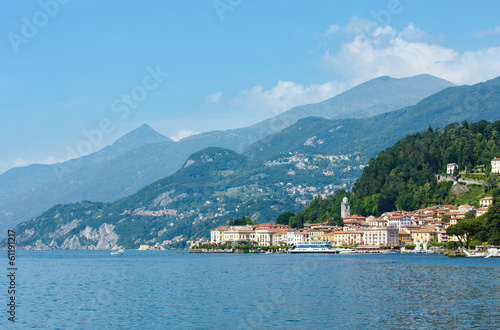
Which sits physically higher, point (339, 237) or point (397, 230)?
point (397, 230)

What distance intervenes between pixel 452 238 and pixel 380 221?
75.3 feet

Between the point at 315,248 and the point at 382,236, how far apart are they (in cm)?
1734

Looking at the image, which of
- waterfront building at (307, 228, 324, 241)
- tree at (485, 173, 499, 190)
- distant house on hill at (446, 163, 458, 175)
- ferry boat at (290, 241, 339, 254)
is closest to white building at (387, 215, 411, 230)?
distant house on hill at (446, 163, 458, 175)

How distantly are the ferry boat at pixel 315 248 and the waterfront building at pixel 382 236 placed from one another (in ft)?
32.0

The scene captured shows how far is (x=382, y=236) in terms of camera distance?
16338 cm

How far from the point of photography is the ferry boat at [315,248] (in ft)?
529

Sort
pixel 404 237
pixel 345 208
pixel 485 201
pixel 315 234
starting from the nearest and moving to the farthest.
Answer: pixel 485 201, pixel 404 237, pixel 315 234, pixel 345 208

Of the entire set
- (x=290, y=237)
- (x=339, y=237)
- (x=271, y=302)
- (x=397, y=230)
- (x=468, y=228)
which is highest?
(x=468, y=228)

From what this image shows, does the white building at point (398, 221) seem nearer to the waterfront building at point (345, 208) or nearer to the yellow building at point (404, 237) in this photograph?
the yellow building at point (404, 237)

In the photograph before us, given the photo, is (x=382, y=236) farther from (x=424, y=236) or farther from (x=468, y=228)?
(x=468, y=228)

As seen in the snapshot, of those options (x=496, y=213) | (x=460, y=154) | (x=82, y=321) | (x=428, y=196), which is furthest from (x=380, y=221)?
(x=82, y=321)

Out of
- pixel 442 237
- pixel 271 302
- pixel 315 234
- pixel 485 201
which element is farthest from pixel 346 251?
pixel 271 302

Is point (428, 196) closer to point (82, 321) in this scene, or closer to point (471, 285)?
point (471, 285)

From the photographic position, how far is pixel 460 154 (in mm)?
169375
